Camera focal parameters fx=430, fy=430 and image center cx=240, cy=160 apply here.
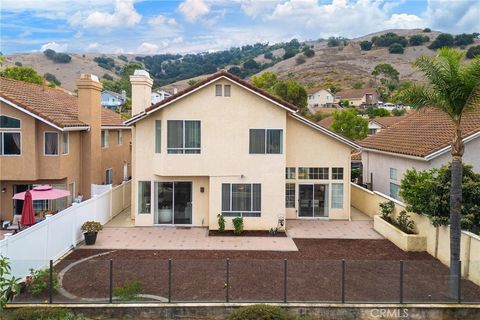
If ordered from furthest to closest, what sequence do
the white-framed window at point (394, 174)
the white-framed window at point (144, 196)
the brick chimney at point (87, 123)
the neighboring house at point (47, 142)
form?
the white-framed window at point (394, 174)
the brick chimney at point (87, 123)
the white-framed window at point (144, 196)
the neighboring house at point (47, 142)

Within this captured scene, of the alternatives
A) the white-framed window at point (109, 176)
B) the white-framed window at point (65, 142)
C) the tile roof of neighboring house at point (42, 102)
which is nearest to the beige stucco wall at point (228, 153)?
the white-framed window at point (65, 142)

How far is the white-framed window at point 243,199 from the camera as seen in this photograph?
65.9 ft

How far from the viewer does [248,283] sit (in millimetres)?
12148

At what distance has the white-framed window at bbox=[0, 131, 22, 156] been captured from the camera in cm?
2014

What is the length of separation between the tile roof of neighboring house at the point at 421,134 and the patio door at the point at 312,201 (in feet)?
15.3

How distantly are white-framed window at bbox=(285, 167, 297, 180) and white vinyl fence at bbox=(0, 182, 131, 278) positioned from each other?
360 inches

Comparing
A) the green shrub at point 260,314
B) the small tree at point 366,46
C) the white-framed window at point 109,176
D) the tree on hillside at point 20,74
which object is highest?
the small tree at point 366,46

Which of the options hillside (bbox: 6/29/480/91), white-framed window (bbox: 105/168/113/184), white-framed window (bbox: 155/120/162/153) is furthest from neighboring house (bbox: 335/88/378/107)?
white-framed window (bbox: 155/120/162/153)

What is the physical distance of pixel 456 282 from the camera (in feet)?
37.9

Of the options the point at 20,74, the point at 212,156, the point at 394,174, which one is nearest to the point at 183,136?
the point at 212,156

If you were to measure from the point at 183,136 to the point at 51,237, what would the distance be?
7.51 metres

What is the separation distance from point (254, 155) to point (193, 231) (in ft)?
14.8

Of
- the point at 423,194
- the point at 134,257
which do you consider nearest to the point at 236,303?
the point at 134,257
